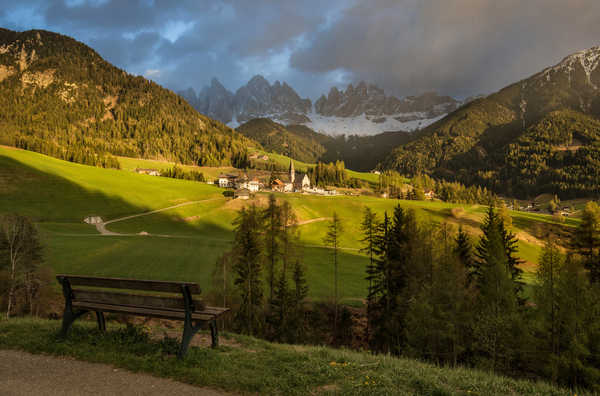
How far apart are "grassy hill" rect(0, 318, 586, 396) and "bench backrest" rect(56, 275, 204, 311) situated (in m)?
1.02

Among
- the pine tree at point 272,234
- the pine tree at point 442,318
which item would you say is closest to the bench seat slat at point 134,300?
the pine tree at point 442,318

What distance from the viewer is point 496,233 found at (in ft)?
107

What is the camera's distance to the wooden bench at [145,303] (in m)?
7.84

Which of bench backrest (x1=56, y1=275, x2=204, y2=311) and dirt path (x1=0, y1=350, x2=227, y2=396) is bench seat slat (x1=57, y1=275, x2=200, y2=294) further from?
dirt path (x1=0, y1=350, x2=227, y2=396)

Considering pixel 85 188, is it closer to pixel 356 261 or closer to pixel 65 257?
pixel 65 257

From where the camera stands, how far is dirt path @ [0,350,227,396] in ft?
20.2

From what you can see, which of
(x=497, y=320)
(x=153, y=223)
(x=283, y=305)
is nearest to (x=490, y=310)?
(x=497, y=320)

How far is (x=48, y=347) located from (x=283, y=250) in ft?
81.3

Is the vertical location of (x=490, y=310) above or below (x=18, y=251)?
below

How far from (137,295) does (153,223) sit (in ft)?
236

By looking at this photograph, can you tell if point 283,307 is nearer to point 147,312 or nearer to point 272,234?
point 272,234

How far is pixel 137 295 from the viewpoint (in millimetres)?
8414

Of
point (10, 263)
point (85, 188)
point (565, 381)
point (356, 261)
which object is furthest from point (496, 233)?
point (85, 188)

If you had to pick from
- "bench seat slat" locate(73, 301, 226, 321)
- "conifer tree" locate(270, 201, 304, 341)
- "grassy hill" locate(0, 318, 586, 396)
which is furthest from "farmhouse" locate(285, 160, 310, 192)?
"grassy hill" locate(0, 318, 586, 396)
